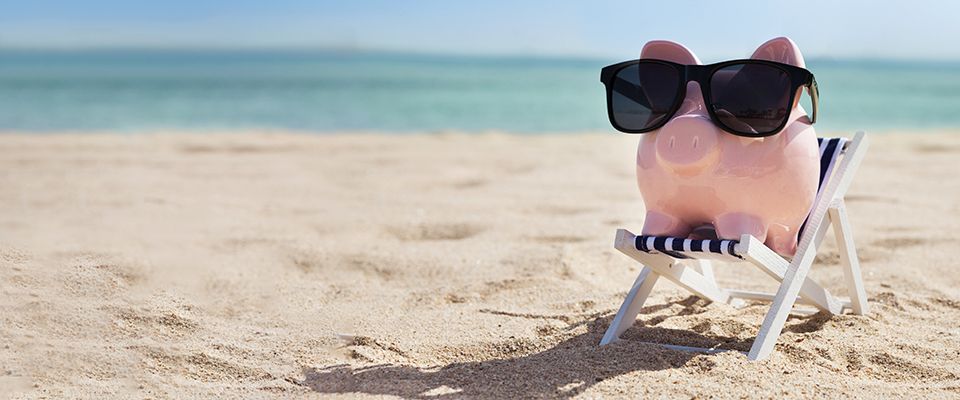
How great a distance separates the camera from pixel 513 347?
12.8 ft

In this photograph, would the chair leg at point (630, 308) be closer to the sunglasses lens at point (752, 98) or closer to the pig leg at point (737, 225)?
the pig leg at point (737, 225)

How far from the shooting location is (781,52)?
344 centimetres

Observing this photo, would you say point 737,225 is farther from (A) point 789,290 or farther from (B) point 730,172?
(A) point 789,290

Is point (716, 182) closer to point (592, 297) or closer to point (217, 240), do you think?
point (592, 297)

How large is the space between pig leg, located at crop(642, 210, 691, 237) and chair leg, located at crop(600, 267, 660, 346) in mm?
375

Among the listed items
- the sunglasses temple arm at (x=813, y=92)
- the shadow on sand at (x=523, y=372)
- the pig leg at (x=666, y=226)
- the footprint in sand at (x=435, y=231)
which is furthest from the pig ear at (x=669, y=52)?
the footprint in sand at (x=435, y=231)

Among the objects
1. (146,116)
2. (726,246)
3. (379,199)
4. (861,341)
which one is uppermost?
(726,246)

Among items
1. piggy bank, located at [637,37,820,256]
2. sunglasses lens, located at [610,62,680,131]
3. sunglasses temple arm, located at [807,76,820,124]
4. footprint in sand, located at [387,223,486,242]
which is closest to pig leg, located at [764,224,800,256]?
piggy bank, located at [637,37,820,256]

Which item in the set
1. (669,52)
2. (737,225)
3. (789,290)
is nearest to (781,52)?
(669,52)

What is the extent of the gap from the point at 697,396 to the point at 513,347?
0.94 m

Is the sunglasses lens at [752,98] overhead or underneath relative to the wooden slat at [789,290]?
overhead

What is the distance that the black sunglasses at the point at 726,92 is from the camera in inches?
132

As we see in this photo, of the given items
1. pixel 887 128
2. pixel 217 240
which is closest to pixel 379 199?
pixel 217 240

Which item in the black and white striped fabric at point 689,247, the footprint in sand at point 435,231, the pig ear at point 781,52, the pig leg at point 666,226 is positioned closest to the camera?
the black and white striped fabric at point 689,247
